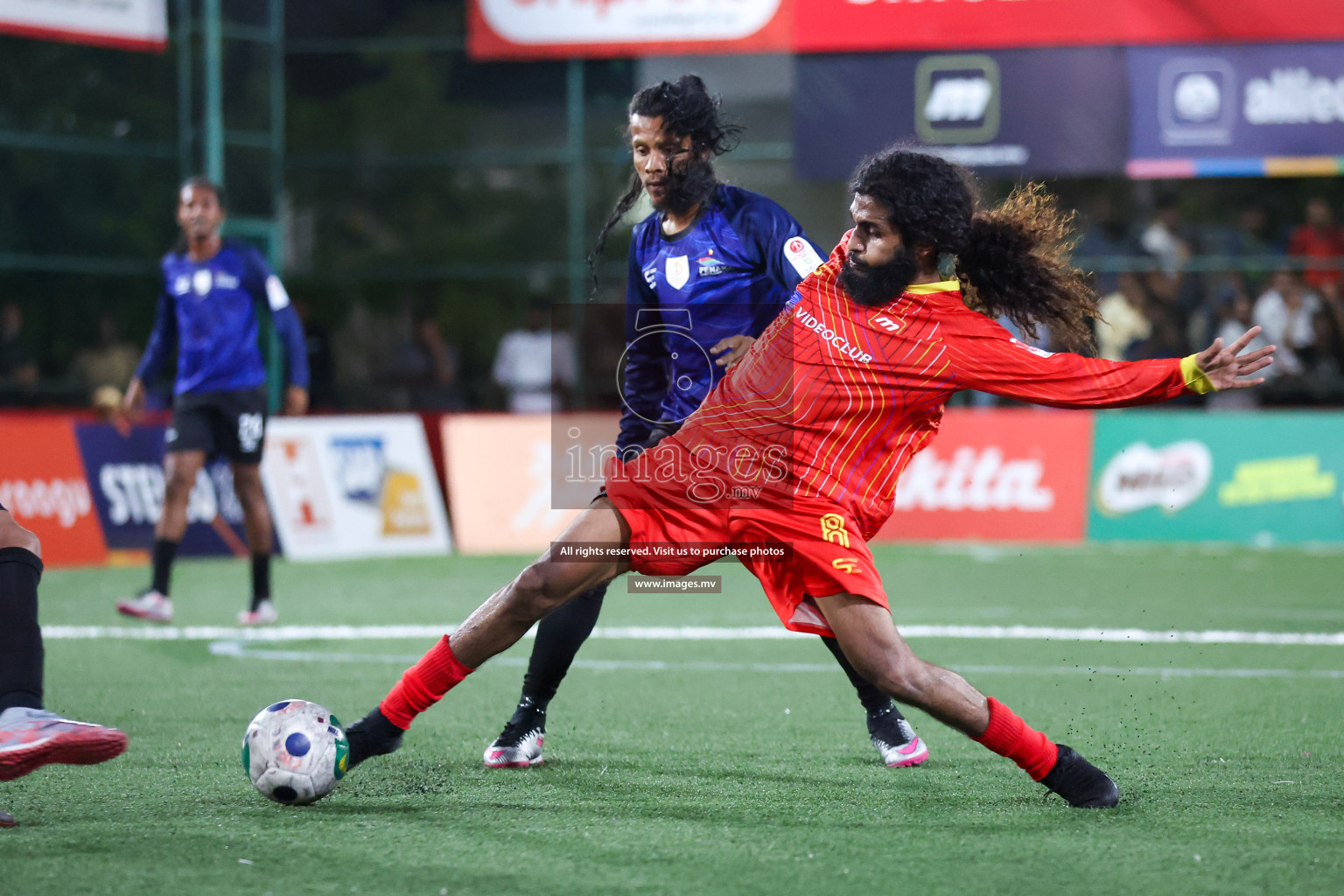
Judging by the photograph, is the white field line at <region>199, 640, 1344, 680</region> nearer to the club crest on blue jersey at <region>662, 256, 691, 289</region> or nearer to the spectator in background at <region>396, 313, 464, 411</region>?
the club crest on blue jersey at <region>662, 256, 691, 289</region>

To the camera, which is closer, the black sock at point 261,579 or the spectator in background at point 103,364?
the black sock at point 261,579

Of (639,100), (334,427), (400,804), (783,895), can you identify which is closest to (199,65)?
(334,427)

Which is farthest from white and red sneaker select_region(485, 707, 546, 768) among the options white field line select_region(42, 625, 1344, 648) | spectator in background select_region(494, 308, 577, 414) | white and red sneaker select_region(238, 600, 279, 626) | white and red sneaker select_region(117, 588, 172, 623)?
spectator in background select_region(494, 308, 577, 414)

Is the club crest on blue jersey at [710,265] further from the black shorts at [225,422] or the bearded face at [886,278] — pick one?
the black shorts at [225,422]

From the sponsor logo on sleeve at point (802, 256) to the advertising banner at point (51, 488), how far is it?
26.4 ft

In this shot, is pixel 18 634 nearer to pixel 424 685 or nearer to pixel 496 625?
pixel 424 685

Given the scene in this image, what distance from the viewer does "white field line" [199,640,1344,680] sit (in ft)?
22.6

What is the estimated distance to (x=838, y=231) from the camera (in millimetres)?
17375

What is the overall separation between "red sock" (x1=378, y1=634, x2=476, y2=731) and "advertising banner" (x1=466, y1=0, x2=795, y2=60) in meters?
13.3

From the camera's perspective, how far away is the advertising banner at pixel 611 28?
1672cm

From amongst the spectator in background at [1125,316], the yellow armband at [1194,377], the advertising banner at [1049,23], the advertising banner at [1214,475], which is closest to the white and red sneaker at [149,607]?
the yellow armband at [1194,377]

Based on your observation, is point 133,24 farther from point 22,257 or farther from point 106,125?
point 22,257

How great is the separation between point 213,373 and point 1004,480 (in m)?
7.54

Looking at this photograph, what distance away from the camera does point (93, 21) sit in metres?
16.0
